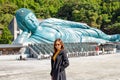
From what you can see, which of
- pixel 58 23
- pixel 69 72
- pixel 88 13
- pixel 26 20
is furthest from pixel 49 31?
pixel 88 13

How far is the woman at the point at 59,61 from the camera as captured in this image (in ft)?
20.6

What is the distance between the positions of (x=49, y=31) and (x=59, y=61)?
24.7 metres

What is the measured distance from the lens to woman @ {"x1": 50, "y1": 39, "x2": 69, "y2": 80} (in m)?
6.28

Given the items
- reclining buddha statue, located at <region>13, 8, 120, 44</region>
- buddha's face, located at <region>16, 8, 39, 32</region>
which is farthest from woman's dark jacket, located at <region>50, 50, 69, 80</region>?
buddha's face, located at <region>16, 8, 39, 32</region>

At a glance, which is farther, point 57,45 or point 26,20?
point 26,20

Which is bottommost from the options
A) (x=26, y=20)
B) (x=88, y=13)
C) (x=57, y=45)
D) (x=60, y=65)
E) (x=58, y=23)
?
(x=88, y=13)

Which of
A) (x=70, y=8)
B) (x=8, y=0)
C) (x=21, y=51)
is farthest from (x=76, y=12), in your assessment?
(x=21, y=51)

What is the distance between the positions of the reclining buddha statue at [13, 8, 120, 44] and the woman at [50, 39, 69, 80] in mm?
21782

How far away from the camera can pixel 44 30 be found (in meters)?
31.0

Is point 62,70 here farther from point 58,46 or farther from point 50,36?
point 50,36

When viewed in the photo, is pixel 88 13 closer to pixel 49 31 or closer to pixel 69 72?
pixel 49 31

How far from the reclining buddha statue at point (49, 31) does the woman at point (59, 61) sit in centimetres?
2178

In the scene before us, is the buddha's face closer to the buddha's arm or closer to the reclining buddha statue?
the reclining buddha statue

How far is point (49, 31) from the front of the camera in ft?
102
